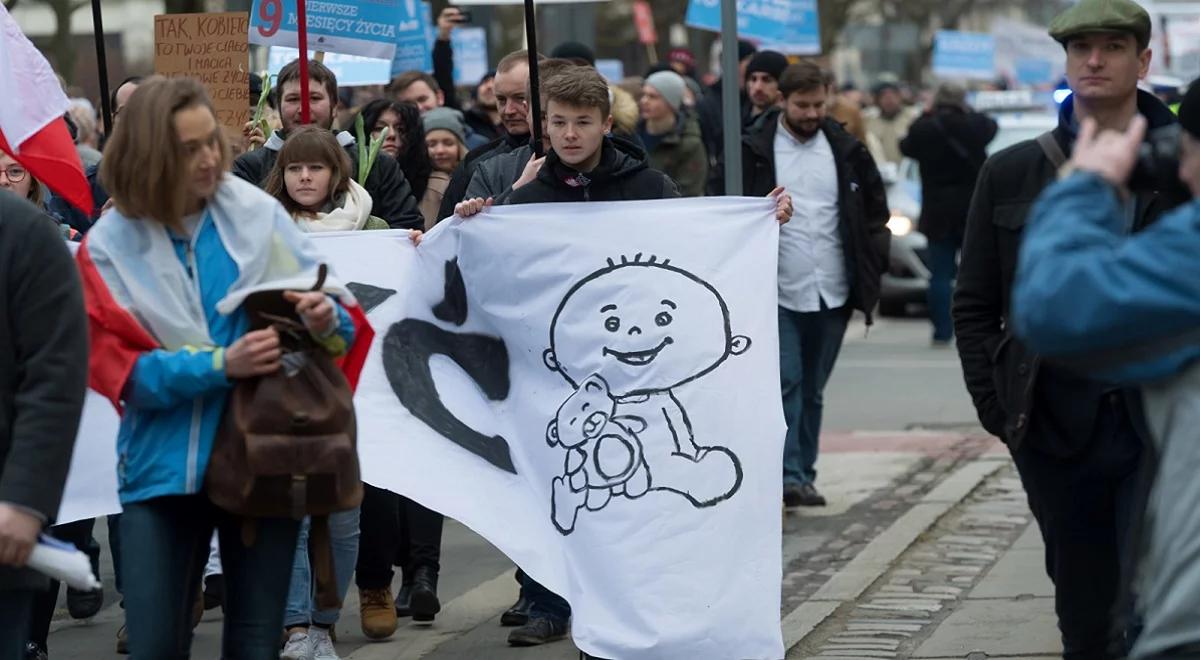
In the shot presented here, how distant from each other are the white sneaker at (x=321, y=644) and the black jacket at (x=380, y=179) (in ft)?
5.08

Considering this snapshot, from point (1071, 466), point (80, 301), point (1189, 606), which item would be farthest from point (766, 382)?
point (1189, 606)

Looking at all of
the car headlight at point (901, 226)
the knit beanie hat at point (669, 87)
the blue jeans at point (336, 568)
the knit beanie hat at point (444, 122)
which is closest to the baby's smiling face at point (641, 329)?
the blue jeans at point (336, 568)

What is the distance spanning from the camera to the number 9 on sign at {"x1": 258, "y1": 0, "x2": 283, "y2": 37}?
9.66 metres

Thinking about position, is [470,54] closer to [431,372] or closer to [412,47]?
[412,47]

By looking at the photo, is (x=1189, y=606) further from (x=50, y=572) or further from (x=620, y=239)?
(x=620, y=239)

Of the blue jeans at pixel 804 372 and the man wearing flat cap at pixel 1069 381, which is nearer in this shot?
the man wearing flat cap at pixel 1069 381

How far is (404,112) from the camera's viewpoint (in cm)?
897

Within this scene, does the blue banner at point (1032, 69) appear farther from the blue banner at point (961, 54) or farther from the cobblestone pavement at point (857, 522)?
the cobblestone pavement at point (857, 522)

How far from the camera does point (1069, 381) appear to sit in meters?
5.12

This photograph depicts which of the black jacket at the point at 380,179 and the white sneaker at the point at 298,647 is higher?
the black jacket at the point at 380,179

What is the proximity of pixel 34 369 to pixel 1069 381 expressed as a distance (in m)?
2.35

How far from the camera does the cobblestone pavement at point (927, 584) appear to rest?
7.16 meters

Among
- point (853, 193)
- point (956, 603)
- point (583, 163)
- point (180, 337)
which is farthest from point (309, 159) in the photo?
point (853, 193)

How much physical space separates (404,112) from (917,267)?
40.0 feet
